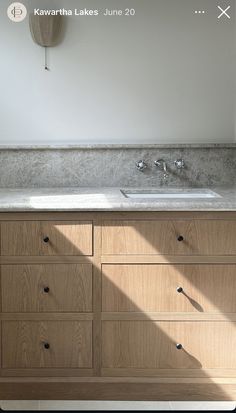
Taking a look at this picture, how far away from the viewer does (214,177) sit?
130 inches

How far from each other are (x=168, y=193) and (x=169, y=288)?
24.7 inches

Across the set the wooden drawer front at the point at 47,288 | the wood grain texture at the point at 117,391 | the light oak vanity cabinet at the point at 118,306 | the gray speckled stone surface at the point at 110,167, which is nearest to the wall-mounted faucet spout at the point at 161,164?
the gray speckled stone surface at the point at 110,167

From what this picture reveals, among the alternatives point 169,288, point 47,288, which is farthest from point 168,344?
point 47,288

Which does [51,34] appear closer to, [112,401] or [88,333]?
[88,333]

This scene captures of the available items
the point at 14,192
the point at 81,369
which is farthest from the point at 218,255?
the point at 14,192

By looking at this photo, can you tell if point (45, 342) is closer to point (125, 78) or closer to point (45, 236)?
point (45, 236)

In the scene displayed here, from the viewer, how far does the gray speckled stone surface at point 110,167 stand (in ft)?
10.7

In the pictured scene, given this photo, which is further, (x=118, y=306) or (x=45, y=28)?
(x=45, y=28)

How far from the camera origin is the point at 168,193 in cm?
322

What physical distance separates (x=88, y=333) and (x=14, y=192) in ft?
2.56

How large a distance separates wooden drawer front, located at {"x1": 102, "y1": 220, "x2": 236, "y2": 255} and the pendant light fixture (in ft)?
3.45

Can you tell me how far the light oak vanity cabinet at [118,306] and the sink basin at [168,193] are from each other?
412 mm

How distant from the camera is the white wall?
10.5 ft

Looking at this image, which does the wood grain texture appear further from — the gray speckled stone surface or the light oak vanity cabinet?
the gray speckled stone surface
